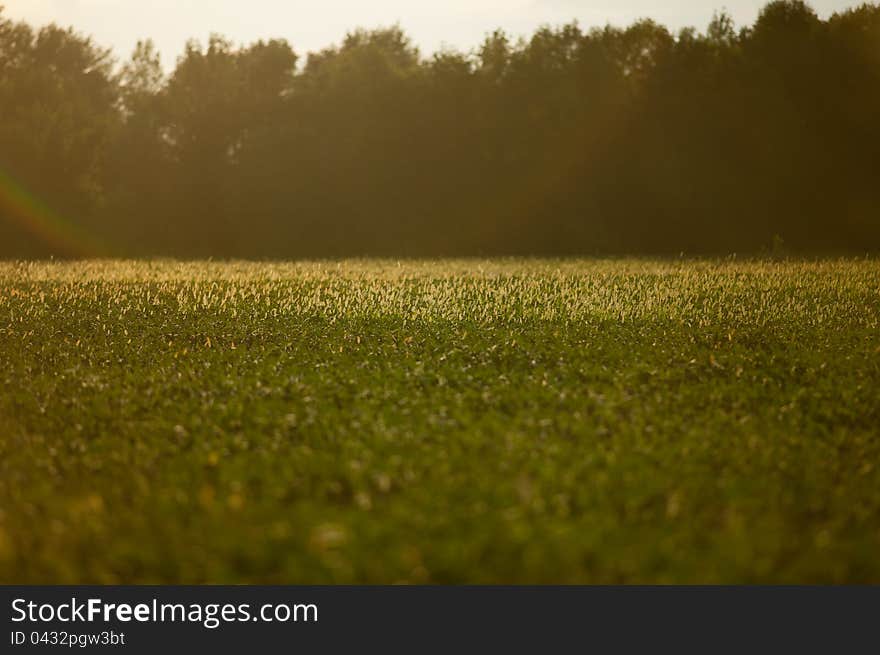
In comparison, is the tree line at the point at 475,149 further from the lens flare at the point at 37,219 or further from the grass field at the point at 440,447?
the grass field at the point at 440,447

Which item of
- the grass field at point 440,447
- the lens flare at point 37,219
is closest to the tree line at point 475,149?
the lens flare at point 37,219

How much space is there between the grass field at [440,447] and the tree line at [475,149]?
3557cm

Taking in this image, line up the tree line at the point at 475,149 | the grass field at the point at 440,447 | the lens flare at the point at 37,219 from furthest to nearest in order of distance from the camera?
the lens flare at the point at 37,219
the tree line at the point at 475,149
the grass field at the point at 440,447

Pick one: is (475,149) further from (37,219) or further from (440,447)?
(440,447)


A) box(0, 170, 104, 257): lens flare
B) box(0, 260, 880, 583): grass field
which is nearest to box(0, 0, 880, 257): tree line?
box(0, 170, 104, 257): lens flare

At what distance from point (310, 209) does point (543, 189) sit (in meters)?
15.0

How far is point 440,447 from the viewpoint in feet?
26.2

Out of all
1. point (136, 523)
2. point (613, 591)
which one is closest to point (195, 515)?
point (136, 523)

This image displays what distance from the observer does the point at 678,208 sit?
52125 millimetres

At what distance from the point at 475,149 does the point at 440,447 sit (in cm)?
4934

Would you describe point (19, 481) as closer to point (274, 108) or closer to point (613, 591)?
point (613, 591)

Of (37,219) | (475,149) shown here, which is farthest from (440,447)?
(37,219)

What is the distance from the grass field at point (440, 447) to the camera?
5.78 metres

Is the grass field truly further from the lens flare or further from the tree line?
the lens flare
